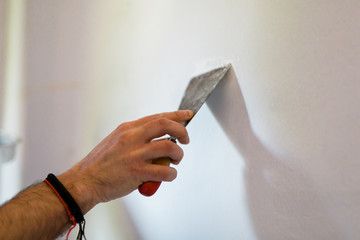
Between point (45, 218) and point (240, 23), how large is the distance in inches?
17.9

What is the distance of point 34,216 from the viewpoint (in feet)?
1.41

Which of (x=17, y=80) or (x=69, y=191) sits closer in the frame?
(x=69, y=191)

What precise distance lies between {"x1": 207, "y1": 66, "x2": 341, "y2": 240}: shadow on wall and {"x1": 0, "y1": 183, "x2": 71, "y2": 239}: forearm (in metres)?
0.31

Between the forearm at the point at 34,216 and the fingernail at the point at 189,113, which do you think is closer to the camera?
the forearm at the point at 34,216

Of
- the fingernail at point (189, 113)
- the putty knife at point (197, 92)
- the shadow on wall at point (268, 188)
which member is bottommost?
the shadow on wall at point (268, 188)

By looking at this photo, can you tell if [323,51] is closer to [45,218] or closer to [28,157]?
[45,218]

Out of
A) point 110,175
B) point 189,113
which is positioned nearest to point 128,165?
point 110,175

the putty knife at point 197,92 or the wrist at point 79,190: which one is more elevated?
the putty knife at point 197,92

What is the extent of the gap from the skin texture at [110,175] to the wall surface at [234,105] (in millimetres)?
139

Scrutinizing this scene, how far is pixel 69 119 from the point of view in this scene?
3.47ft

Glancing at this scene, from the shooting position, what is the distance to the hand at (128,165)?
465 mm

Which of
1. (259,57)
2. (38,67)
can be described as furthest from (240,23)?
(38,67)

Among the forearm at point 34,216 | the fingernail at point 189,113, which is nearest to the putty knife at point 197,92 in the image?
the fingernail at point 189,113

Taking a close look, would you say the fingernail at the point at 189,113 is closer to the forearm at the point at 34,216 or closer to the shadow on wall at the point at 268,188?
the shadow on wall at the point at 268,188
